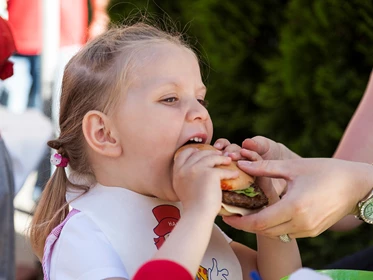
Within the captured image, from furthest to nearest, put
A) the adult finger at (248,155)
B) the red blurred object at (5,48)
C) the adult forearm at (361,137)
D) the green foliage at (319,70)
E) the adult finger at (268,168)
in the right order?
1. the green foliage at (319,70)
2. the adult forearm at (361,137)
3. the red blurred object at (5,48)
4. the adult finger at (248,155)
5. the adult finger at (268,168)

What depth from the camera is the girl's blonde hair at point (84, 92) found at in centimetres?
175

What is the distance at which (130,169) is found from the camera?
5.59ft

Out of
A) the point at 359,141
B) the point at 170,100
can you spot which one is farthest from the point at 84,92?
the point at 359,141

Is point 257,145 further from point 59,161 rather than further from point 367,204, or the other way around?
point 59,161

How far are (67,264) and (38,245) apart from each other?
31cm

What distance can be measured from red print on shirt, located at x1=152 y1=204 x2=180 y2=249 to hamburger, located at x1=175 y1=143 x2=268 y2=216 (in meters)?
0.20

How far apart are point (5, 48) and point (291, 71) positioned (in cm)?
145

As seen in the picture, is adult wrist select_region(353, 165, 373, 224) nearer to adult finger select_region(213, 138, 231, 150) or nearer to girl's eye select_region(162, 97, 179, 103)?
adult finger select_region(213, 138, 231, 150)

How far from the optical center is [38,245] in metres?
1.88

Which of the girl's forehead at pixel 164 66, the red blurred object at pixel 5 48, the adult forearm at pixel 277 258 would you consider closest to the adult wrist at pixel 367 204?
the adult forearm at pixel 277 258

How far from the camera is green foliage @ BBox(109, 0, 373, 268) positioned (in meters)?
3.04

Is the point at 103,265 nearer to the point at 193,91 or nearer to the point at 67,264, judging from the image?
the point at 67,264

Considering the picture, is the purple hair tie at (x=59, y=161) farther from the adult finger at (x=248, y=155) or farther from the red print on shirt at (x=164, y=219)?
the adult finger at (x=248, y=155)

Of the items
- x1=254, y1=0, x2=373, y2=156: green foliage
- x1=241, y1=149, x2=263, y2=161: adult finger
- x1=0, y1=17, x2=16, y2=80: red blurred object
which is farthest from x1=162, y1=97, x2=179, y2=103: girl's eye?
x1=254, y1=0, x2=373, y2=156: green foliage
